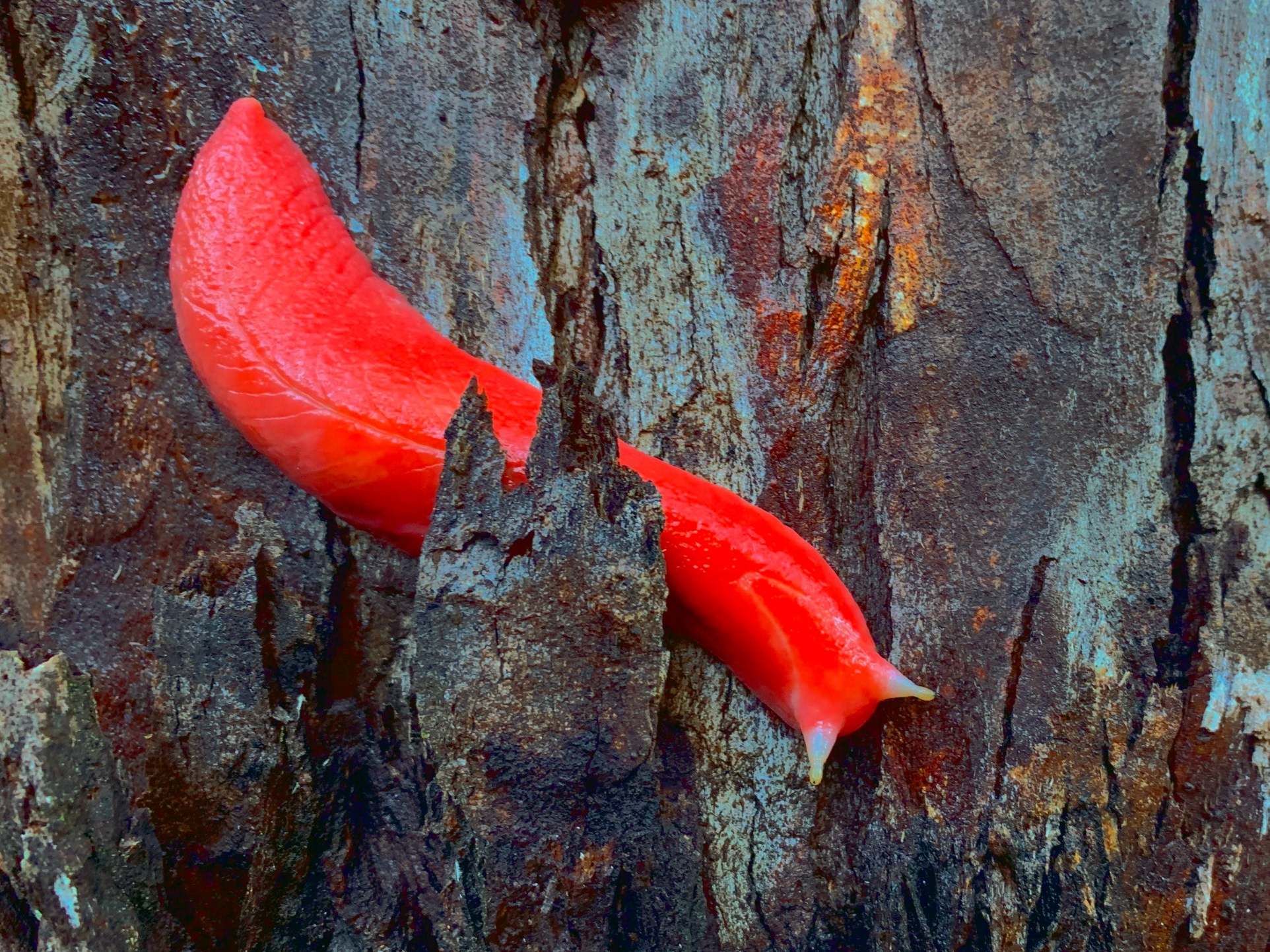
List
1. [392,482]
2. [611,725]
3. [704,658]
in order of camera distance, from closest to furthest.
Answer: [611,725] → [392,482] → [704,658]

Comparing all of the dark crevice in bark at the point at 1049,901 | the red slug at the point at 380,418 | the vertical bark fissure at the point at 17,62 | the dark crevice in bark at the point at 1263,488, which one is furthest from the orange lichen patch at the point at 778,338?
the vertical bark fissure at the point at 17,62

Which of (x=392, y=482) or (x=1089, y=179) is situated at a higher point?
(x=1089, y=179)

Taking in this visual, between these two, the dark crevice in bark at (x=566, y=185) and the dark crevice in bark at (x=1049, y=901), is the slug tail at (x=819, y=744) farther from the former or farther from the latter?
the dark crevice in bark at (x=566, y=185)

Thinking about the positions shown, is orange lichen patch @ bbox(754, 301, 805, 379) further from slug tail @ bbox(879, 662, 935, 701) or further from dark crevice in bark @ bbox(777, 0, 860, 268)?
slug tail @ bbox(879, 662, 935, 701)

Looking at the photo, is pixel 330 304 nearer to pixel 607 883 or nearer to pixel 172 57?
pixel 172 57

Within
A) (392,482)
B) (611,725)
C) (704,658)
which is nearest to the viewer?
(611,725)

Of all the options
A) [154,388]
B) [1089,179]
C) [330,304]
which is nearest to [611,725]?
[330,304]

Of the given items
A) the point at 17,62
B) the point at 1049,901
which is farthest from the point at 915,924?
the point at 17,62

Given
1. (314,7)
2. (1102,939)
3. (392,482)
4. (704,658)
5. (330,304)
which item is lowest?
(1102,939)
